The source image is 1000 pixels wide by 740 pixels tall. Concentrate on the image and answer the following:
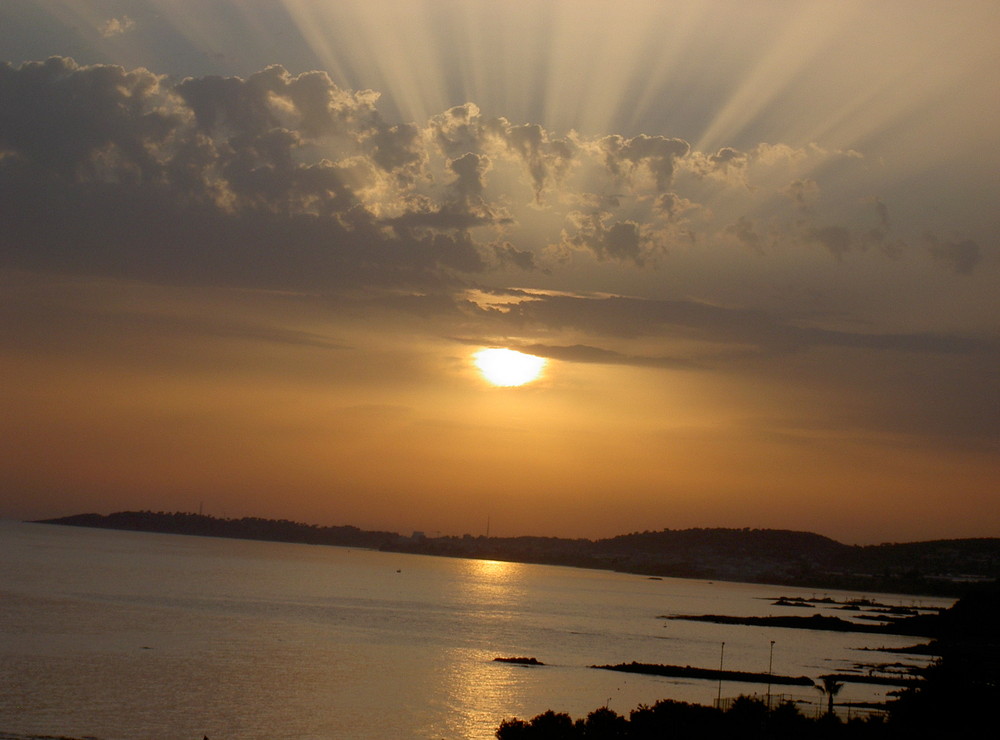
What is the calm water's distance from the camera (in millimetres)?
53594

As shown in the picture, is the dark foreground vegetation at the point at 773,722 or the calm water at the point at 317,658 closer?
the dark foreground vegetation at the point at 773,722

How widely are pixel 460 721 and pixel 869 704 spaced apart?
24677 mm

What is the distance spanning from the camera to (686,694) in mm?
65562

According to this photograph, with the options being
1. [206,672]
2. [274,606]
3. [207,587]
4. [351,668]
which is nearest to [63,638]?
[206,672]

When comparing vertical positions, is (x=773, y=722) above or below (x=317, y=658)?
above

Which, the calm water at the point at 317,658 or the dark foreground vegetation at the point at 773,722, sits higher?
the dark foreground vegetation at the point at 773,722

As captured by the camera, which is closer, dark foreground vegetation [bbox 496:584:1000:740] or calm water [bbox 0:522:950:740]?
dark foreground vegetation [bbox 496:584:1000:740]

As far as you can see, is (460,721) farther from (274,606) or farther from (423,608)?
(423,608)

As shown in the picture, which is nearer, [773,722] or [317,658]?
[773,722]

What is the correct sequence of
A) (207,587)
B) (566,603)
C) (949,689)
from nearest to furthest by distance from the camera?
(949,689), (207,587), (566,603)

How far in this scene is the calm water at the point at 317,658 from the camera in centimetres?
5359

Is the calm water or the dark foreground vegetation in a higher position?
the dark foreground vegetation

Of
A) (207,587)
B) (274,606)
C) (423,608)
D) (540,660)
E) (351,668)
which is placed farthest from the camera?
(207,587)

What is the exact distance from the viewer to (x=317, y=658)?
78.8m
